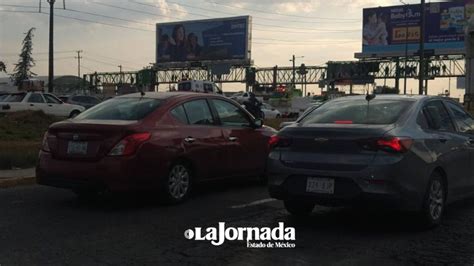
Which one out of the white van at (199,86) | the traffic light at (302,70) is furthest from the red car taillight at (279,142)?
the traffic light at (302,70)

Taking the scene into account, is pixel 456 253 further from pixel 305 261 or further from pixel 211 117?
pixel 211 117

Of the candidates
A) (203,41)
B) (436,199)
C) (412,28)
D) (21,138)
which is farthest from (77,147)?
(203,41)

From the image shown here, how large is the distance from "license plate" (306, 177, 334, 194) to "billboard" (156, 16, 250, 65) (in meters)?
67.4

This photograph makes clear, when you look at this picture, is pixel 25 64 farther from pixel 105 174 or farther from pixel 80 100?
pixel 105 174

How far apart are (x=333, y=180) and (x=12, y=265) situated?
3357 millimetres

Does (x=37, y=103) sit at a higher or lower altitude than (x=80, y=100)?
lower

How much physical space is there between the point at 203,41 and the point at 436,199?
73.4 meters

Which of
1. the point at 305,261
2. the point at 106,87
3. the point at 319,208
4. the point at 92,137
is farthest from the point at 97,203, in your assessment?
the point at 106,87

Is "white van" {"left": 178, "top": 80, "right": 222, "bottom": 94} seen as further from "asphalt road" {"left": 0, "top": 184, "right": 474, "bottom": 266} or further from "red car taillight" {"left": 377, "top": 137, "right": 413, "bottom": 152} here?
"red car taillight" {"left": 377, "top": 137, "right": 413, "bottom": 152}

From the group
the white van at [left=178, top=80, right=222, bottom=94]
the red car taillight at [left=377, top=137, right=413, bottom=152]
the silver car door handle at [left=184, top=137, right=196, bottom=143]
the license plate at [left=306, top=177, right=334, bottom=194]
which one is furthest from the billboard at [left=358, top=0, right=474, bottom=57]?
the license plate at [left=306, top=177, right=334, bottom=194]

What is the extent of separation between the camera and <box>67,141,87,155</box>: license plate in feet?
25.4

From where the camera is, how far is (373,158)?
21.4ft

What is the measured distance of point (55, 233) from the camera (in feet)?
21.6

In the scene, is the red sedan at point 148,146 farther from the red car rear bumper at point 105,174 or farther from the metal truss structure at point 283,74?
the metal truss structure at point 283,74
